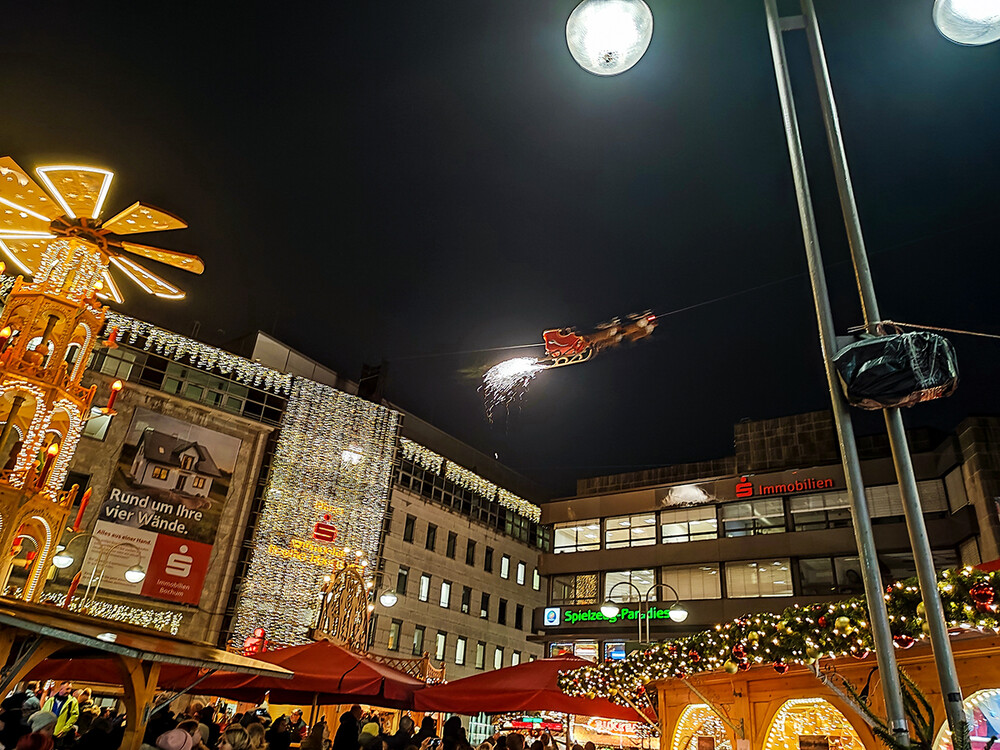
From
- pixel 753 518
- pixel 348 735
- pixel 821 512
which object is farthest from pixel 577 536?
pixel 348 735

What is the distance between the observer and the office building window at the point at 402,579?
3597cm

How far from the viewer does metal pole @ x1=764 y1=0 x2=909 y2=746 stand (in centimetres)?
326

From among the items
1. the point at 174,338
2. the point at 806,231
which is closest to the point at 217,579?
the point at 174,338

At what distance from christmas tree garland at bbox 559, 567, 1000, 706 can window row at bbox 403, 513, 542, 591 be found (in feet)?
83.5

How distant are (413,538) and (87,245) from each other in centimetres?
2571

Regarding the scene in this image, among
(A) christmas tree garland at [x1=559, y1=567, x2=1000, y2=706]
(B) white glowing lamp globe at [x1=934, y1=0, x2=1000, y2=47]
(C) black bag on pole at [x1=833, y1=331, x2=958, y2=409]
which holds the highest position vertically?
(B) white glowing lamp globe at [x1=934, y1=0, x2=1000, y2=47]

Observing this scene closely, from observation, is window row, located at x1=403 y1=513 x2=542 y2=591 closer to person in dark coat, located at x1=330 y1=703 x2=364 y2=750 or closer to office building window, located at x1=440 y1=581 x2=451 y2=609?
office building window, located at x1=440 y1=581 x2=451 y2=609

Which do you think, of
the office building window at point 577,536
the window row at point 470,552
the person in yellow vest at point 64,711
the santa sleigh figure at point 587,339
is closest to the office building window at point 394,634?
the window row at point 470,552

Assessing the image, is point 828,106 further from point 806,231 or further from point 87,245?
point 87,245

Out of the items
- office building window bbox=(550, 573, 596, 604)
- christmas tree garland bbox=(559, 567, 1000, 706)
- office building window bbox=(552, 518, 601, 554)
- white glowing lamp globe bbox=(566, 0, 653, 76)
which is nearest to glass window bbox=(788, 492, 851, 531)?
office building window bbox=(552, 518, 601, 554)

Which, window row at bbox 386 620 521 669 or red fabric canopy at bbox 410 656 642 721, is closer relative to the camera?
red fabric canopy at bbox 410 656 642 721

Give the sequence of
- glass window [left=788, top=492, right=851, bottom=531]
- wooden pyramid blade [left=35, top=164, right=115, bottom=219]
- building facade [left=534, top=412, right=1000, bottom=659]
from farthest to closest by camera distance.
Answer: glass window [left=788, top=492, right=851, bottom=531] → building facade [left=534, top=412, right=1000, bottom=659] → wooden pyramid blade [left=35, top=164, right=115, bottom=219]

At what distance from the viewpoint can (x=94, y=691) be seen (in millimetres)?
25938

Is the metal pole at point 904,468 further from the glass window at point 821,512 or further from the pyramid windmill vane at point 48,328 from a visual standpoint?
the glass window at point 821,512
